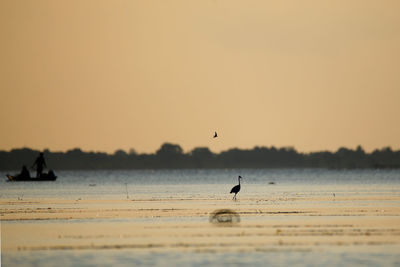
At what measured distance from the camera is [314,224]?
43.5 m

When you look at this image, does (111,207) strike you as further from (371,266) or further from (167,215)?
(371,266)

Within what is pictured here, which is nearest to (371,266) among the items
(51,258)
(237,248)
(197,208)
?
(237,248)

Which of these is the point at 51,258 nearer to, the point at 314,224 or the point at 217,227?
the point at 217,227

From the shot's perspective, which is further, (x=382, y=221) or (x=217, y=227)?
(x=382, y=221)

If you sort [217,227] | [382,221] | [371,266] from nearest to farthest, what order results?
1. [371,266]
2. [217,227]
3. [382,221]

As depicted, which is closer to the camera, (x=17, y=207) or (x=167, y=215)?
(x=167, y=215)

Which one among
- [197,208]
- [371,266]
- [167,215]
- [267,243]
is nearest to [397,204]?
[197,208]

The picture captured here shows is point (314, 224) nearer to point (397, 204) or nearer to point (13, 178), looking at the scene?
point (397, 204)

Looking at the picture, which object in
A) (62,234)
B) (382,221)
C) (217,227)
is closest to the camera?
(62,234)

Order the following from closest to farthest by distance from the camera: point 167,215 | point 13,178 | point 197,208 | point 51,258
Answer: point 51,258 → point 167,215 → point 197,208 → point 13,178

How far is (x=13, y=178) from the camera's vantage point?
133 metres

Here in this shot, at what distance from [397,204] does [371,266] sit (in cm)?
3387

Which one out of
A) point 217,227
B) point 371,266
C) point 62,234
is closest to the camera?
point 371,266

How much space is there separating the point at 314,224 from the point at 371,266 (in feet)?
48.7
